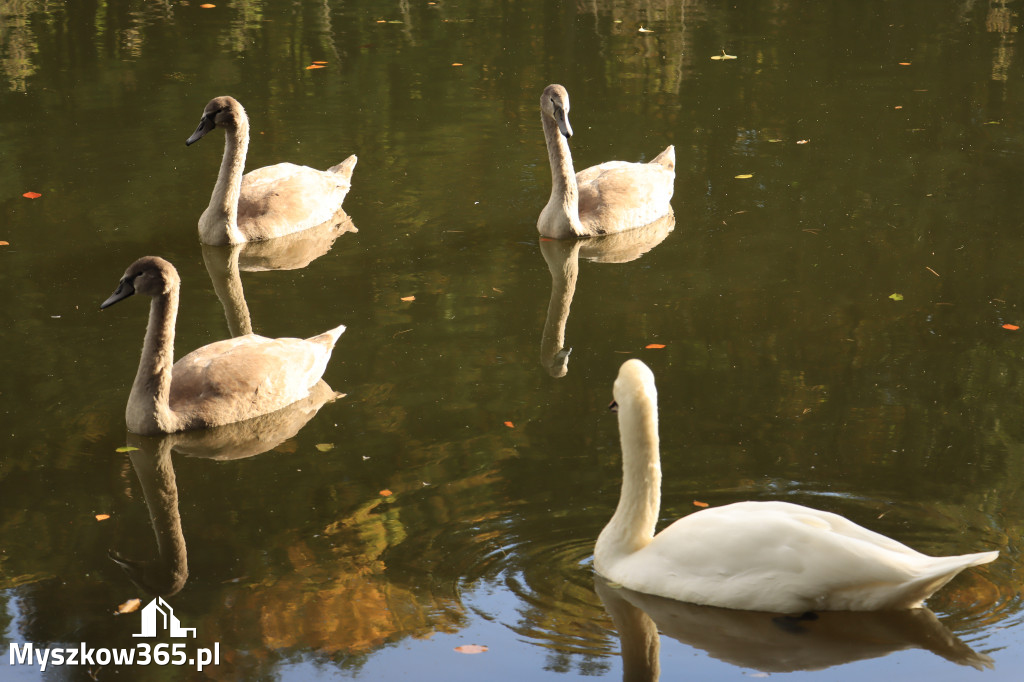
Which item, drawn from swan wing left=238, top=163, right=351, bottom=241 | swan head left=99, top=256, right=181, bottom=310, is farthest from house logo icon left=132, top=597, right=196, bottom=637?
swan wing left=238, top=163, right=351, bottom=241

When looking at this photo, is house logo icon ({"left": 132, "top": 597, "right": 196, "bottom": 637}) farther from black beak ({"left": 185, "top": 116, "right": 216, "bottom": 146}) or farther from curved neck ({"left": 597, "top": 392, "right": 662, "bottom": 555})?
black beak ({"left": 185, "top": 116, "right": 216, "bottom": 146})

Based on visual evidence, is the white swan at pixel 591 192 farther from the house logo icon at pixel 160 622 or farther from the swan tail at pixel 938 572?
the swan tail at pixel 938 572

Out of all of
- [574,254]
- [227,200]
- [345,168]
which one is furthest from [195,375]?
[345,168]

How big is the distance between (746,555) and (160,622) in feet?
8.58

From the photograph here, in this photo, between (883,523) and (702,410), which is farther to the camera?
(702,410)

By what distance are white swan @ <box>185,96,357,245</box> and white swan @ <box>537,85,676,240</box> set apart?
2095 millimetres

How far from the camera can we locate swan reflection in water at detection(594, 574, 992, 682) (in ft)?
17.3

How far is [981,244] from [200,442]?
657 centimetres

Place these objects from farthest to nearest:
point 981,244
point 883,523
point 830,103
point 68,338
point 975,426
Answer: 1. point 830,103
2. point 981,244
3. point 68,338
4. point 975,426
5. point 883,523

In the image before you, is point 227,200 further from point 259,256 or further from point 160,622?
point 160,622

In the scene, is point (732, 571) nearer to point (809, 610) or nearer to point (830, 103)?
point (809, 610)

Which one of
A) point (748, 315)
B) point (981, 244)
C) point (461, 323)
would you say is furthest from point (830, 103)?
point (461, 323)

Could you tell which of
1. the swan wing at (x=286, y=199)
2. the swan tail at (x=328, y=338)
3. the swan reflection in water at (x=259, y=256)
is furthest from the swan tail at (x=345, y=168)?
the swan tail at (x=328, y=338)

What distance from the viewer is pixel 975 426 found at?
753 cm
